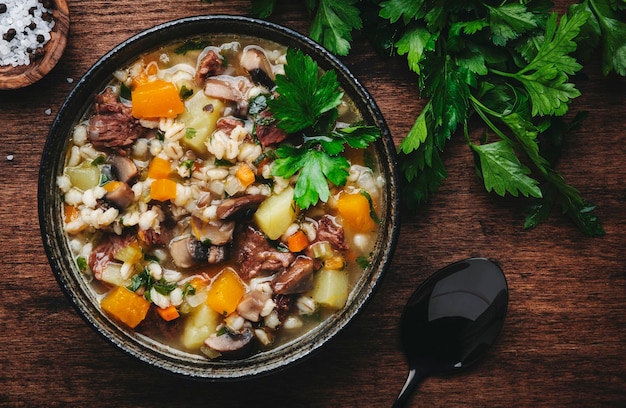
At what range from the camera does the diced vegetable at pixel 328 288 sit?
2.88 metres

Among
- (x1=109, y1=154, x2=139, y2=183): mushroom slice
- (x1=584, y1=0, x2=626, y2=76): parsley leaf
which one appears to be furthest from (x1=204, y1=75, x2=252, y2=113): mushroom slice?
(x1=584, y1=0, x2=626, y2=76): parsley leaf

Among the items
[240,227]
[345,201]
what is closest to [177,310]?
[240,227]

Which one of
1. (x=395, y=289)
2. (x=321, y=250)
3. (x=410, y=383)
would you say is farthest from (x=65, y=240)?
(x=410, y=383)

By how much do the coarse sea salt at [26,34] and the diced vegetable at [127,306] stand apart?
122 centimetres

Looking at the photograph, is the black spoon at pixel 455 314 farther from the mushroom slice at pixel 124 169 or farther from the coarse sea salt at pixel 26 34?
the coarse sea salt at pixel 26 34

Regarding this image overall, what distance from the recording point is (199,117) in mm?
2844

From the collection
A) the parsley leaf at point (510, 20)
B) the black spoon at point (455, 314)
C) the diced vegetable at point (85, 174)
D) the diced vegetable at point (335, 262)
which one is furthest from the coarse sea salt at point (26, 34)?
the black spoon at point (455, 314)

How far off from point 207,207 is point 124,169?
0.41 meters

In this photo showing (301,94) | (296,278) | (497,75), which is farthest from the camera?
(497,75)

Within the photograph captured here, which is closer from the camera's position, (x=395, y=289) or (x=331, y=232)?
(x=331, y=232)

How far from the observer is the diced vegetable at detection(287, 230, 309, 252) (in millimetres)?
2859

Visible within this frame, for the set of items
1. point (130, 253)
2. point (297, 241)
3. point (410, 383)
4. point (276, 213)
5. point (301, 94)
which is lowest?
point (410, 383)

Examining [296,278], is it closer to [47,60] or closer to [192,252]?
[192,252]

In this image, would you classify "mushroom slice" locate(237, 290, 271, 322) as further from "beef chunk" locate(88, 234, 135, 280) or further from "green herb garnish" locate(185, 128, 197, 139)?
"green herb garnish" locate(185, 128, 197, 139)
